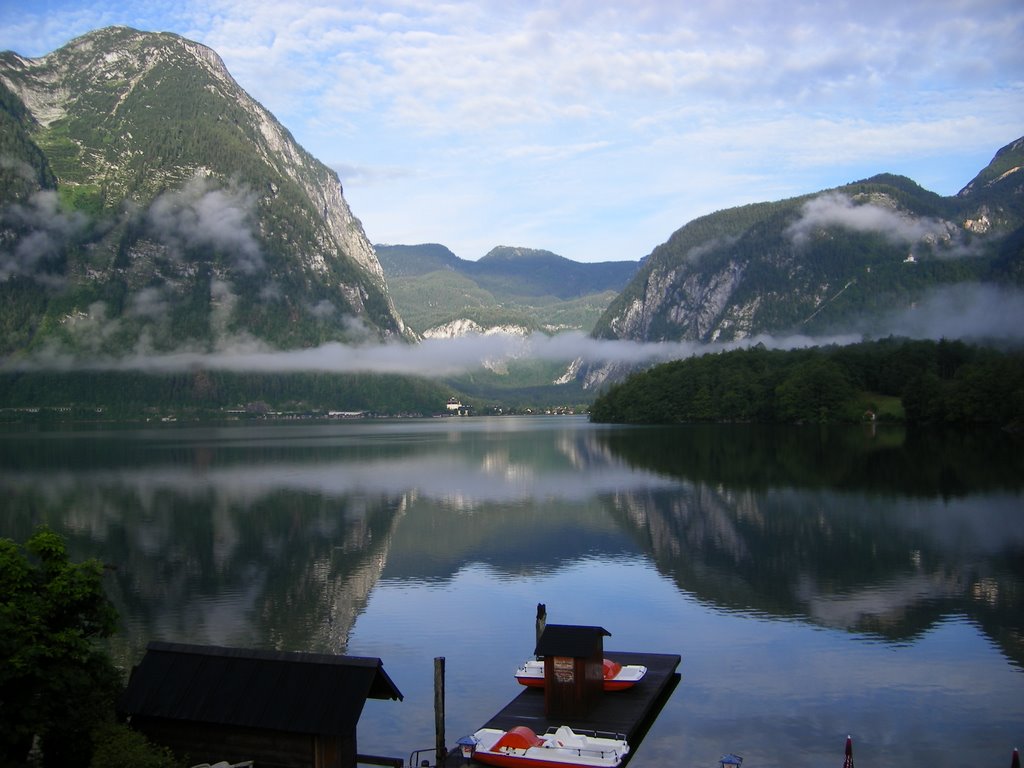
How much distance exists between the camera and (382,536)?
5916 centimetres

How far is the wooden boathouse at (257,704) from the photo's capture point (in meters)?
20.6

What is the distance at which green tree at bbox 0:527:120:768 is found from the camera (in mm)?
20234

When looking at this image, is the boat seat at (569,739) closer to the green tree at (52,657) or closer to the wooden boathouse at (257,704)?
the wooden boathouse at (257,704)

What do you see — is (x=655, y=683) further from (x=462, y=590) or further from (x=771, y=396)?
(x=771, y=396)

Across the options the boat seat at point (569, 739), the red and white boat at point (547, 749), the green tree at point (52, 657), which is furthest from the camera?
the boat seat at point (569, 739)

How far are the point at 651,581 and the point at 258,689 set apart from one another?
26605mm

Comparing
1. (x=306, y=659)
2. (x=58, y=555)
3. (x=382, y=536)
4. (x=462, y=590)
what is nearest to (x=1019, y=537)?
(x=462, y=590)

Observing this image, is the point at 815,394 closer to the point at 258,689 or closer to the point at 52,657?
the point at 258,689

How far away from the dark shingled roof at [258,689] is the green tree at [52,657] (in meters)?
0.95

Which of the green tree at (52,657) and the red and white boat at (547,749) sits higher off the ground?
→ the green tree at (52,657)

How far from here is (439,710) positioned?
24047 mm

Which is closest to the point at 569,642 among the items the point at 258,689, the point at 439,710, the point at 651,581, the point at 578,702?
the point at 578,702

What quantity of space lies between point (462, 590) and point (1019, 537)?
1224 inches

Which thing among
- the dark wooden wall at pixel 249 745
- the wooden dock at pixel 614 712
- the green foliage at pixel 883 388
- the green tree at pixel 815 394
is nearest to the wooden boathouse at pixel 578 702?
the wooden dock at pixel 614 712
